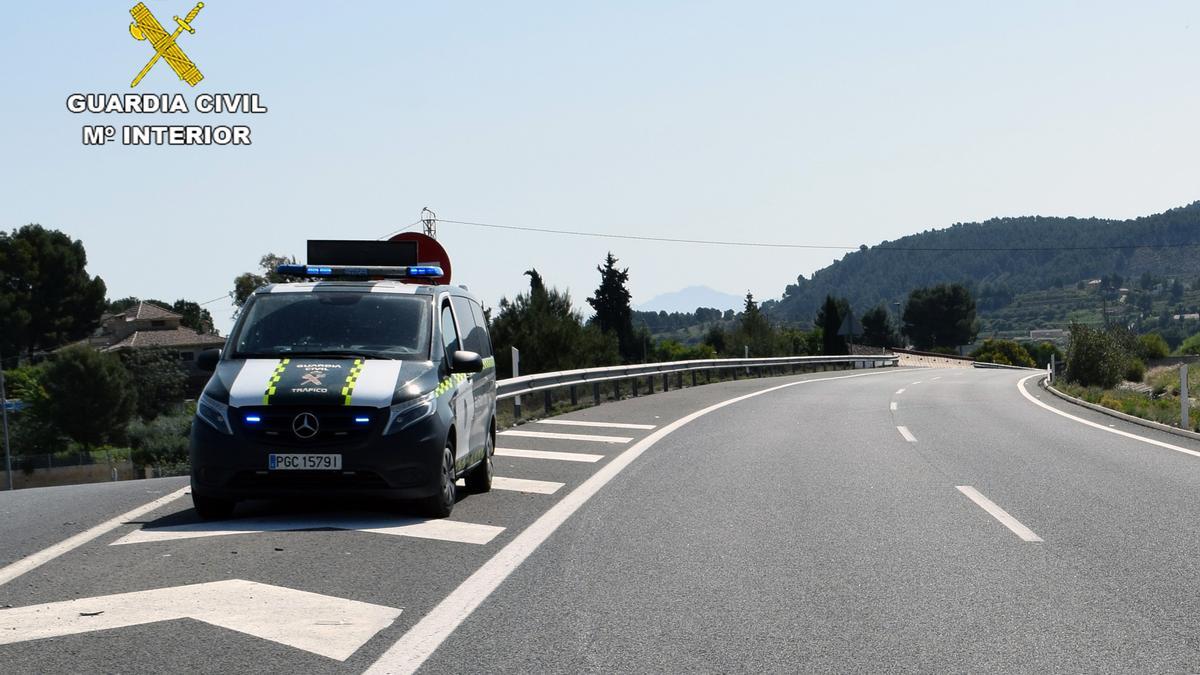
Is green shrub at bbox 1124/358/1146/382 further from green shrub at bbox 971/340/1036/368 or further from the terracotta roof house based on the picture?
the terracotta roof house

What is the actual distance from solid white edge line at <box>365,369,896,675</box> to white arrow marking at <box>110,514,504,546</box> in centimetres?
38

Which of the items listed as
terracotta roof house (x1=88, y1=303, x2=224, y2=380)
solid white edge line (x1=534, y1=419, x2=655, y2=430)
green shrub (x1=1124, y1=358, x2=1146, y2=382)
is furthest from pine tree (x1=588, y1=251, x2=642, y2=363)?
solid white edge line (x1=534, y1=419, x2=655, y2=430)

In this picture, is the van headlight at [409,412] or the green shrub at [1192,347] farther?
the green shrub at [1192,347]

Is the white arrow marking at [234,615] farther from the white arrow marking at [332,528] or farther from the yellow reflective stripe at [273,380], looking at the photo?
the yellow reflective stripe at [273,380]

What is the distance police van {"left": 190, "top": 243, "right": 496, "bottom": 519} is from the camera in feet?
27.1

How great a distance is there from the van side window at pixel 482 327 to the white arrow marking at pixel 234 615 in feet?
17.2

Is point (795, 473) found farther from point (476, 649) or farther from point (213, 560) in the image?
point (476, 649)

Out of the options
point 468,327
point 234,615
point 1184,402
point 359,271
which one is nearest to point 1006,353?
point 1184,402

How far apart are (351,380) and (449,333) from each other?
5.21 feet

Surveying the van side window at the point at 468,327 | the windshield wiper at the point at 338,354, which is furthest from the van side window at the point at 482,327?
the windshield wiper at the point at 338,354

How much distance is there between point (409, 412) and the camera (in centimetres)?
850

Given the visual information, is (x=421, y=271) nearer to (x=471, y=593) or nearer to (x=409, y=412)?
(x=409, y=412)

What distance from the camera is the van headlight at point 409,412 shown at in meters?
8.38

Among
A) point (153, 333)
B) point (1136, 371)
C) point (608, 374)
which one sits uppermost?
point (153, 333)
